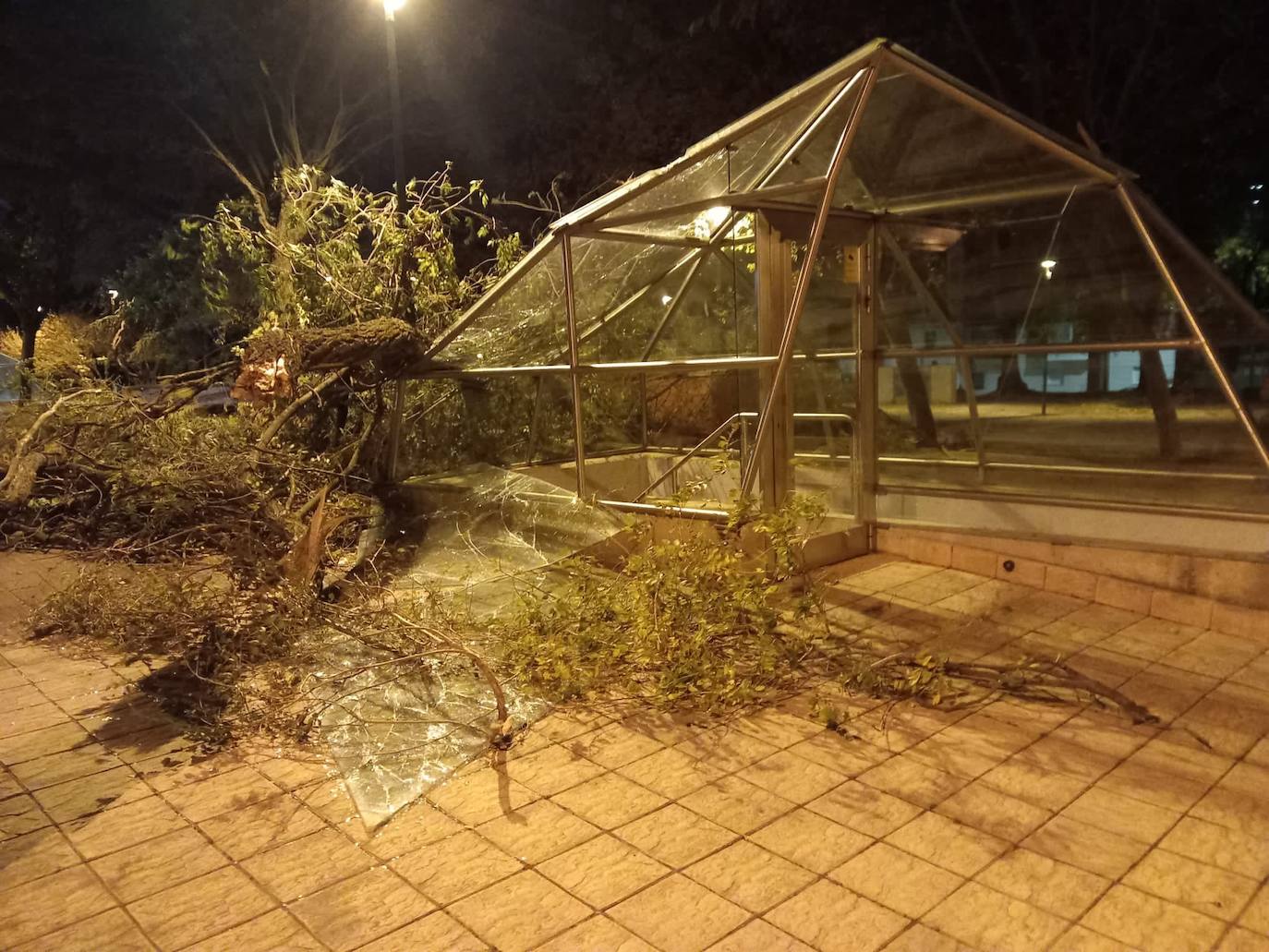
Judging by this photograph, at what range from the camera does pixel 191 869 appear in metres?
2.90

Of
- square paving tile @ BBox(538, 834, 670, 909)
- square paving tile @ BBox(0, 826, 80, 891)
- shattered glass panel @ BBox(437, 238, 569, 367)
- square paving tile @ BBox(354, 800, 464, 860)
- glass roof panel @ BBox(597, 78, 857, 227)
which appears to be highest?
Result: glass roof panel @ BBox(597, 78, 857, 227)

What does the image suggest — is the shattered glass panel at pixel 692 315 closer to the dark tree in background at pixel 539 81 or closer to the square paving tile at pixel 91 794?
the dark tree in background at pixel 539 81

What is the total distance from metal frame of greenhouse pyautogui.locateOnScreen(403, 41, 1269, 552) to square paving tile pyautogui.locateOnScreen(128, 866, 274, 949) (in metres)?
3.09

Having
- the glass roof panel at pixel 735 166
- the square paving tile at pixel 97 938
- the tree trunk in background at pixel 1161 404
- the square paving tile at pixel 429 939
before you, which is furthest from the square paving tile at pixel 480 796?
the tree trunk in background at pixel 1161 404

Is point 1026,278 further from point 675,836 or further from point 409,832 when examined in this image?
point 409,832

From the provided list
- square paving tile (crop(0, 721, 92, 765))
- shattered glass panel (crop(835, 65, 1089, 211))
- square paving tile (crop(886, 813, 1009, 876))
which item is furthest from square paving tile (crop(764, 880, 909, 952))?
shattered glass panel (crop(835, 65, 1089, 211))

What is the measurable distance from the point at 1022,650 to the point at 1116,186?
10.7 ft

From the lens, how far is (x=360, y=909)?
266 centimetres

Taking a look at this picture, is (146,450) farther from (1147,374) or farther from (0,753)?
(1147,374)

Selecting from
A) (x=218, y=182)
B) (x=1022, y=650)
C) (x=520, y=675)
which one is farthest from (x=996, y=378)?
(x=218, y=182)

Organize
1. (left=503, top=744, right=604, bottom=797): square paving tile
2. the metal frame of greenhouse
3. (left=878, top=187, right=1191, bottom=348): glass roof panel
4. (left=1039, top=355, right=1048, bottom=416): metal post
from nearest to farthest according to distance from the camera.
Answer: (left=503, top=744, right=604, bottom=797): square paving tile → the metal frame of greenhouse → (left=878, top=187, right=1191, bottom=348): glass roof panel → (left=1039, top=355, right=1048, bottom=416): metal post

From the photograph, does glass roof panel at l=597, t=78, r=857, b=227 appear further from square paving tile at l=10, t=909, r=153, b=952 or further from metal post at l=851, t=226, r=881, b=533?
square paving tile at l=10, t=909, r=153, b=952

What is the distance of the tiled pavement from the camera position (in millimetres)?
2535

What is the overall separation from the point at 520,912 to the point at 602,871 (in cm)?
30
